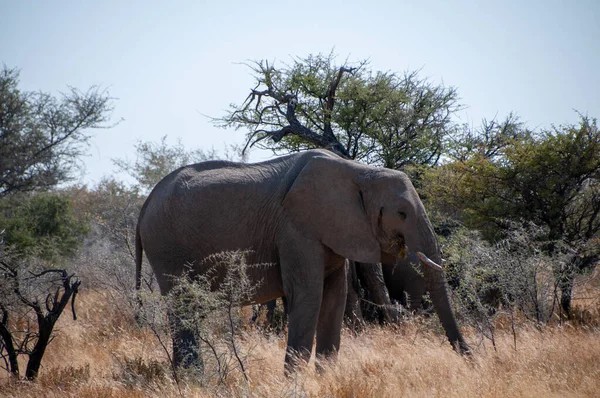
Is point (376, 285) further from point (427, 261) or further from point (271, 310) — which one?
point (427, 261)

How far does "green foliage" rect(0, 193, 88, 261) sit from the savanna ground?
977 centimetres

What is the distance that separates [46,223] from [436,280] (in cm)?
1707

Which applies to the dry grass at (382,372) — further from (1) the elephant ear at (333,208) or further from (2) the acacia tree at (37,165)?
(2) the acacia tree at (37,165)

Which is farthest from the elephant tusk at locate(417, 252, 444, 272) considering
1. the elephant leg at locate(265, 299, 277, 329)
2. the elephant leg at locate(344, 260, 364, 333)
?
the elephant leg at locate(265, 299, 277, 329)

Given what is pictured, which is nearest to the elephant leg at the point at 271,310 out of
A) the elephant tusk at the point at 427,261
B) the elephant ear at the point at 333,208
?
the elephant ear at the point at 333,208

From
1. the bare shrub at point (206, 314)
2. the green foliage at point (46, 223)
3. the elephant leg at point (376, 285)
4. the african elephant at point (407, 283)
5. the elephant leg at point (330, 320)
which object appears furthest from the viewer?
the green foliage at point (46, 223)

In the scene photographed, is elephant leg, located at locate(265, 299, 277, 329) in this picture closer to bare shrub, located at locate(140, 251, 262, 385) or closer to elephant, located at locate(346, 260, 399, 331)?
elephant, located at locate(346, 260, 399, 331)

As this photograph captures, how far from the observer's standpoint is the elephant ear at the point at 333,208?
774 cm

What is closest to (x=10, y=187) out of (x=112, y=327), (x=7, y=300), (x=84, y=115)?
(x=84, y=115)

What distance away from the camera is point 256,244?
8.13 m

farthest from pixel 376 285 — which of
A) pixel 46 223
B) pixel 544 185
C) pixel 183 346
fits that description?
pixel 46 223

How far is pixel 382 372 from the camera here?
6.95 metres

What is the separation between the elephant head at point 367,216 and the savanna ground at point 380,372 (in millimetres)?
705

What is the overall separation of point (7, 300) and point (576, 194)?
10.3 m
